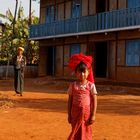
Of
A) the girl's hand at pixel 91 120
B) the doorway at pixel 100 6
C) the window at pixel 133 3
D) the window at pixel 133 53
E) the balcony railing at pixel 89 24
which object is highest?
the doorway at pixel 100 6

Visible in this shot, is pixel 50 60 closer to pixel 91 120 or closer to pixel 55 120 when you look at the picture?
pixel 55 120

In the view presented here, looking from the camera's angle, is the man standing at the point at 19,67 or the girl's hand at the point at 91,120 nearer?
the girl's hand at the point at 91,120

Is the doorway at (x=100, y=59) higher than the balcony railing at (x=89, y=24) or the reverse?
the reverse

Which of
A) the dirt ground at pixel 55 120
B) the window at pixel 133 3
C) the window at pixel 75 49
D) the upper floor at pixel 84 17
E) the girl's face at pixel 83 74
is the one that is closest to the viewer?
the girl's face at pixel 83 74

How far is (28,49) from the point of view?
3681cm

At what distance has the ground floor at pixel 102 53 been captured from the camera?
23172 mm

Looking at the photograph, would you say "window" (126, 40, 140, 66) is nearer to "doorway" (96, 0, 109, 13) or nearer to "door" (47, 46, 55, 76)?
"doorway" (96, 0, 109, 13)

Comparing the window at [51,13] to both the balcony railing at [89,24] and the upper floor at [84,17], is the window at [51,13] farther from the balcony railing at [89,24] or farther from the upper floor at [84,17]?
the balcony railing at [89,24]

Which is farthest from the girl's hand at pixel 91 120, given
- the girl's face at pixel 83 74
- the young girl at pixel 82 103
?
the girl's face at pixel 83 74

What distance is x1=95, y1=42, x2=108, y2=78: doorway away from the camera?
1062 inches

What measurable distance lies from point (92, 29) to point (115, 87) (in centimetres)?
452

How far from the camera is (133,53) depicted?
23.2m

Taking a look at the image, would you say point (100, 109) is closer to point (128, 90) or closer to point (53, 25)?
point (128, 90)

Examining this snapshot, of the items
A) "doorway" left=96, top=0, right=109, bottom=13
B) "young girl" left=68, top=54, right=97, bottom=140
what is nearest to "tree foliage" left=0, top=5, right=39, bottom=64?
"doorway" left=96, top=0, right=109, bottom=13
